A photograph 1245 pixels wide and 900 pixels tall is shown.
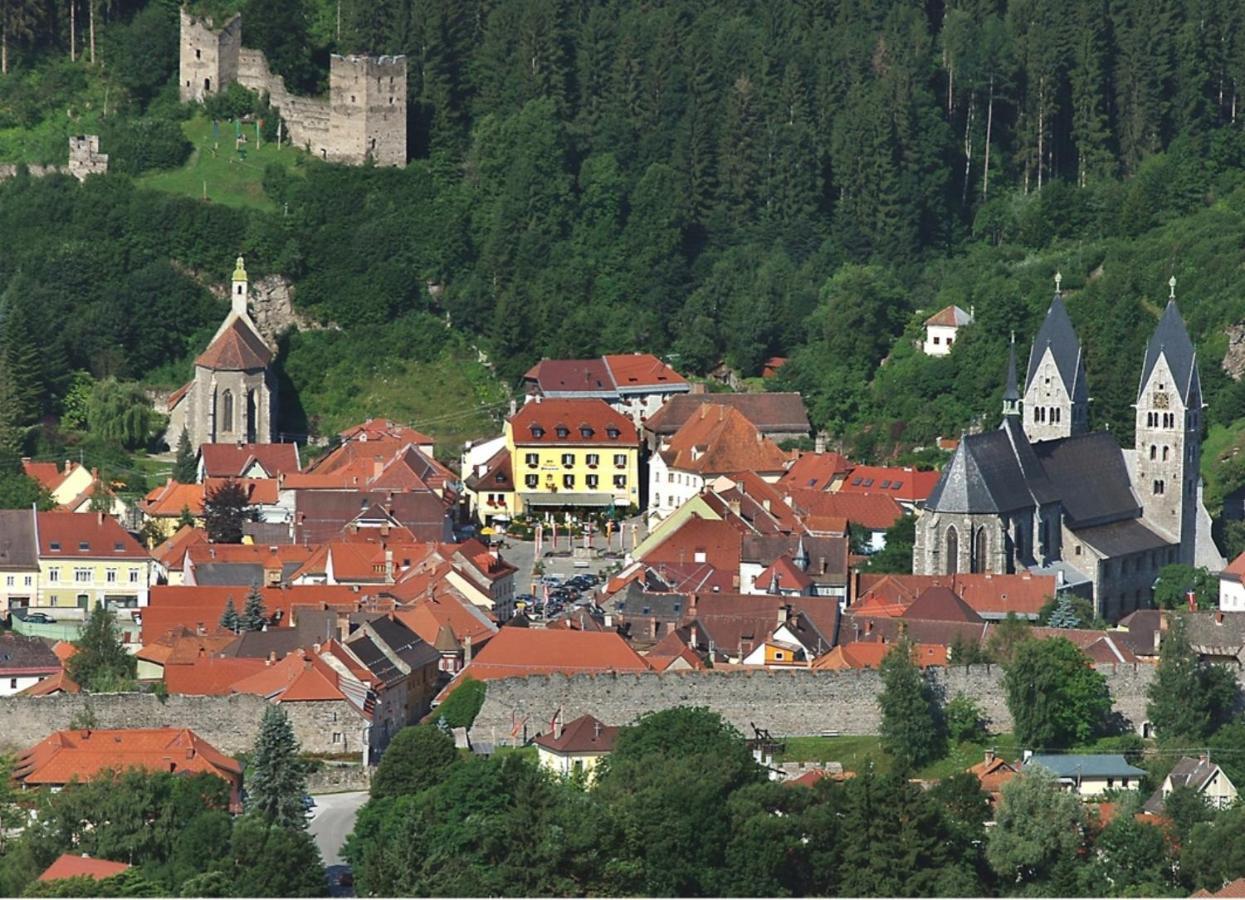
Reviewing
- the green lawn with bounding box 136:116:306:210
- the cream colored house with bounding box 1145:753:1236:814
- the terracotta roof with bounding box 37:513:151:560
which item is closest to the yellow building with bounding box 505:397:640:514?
the terracotta roof with bounding box 37:513:151:560

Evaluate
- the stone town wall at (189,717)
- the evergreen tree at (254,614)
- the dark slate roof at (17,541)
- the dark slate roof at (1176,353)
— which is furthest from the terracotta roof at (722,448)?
the stone town wall at (189,717)

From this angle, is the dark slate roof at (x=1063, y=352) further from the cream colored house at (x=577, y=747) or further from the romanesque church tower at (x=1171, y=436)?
the cream colored house at (x=577, y=747)

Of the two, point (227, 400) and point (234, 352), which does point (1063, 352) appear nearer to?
point (234, 352)

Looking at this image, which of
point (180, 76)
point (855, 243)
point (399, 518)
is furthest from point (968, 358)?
point (180, 76)

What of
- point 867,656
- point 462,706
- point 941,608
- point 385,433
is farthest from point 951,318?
point 462,706

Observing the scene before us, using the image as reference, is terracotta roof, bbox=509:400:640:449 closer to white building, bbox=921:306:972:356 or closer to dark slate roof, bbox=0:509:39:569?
white building, bbox=921:306:972:356
